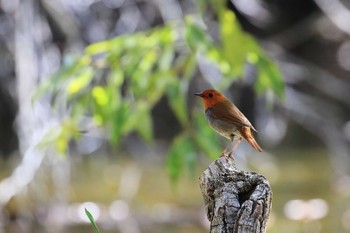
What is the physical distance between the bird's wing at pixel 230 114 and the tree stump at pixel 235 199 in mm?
661

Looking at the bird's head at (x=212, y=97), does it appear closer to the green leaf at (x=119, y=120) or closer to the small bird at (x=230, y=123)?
the small bird at (x=230, y=123)

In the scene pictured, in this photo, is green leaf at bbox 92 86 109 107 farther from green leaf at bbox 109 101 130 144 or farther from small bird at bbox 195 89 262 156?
small bird at bbox 195 89 262 156

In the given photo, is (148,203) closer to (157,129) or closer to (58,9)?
(58,9)

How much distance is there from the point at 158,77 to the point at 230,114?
1198mm

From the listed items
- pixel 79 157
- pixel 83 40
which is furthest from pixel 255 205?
pixel 79 157

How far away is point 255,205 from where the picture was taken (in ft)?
5.12

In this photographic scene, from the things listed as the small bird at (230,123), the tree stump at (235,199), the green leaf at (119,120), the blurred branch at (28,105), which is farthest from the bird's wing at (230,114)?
the blurred branch at (28,105)

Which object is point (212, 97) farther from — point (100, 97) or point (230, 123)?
point (100, 97)

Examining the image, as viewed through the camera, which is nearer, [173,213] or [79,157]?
[173,213]

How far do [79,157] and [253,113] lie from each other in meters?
2.23

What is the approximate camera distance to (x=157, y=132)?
10.5 m

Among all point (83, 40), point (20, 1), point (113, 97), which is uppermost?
point (83, 40)

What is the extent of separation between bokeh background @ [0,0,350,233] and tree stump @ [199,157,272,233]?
67.1 inches

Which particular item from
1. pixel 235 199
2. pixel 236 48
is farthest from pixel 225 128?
pixel 236 48
